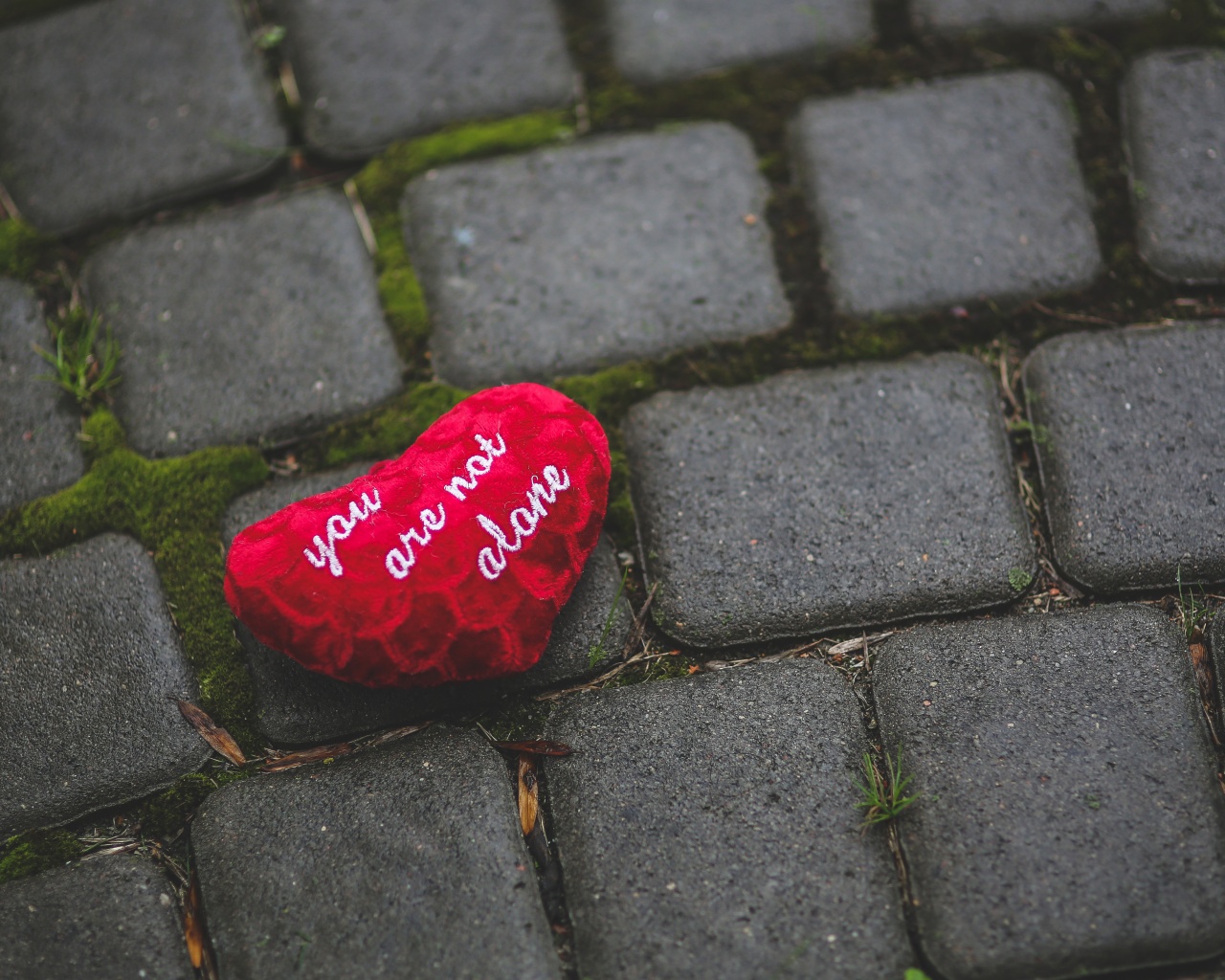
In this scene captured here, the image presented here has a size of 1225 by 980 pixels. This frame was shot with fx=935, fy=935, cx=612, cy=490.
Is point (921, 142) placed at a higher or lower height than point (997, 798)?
higher

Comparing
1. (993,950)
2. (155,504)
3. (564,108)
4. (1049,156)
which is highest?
(564,108)

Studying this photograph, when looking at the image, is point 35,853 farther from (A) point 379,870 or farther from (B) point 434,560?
(B) point 434,560

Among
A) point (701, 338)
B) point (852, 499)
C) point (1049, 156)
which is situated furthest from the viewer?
point (1049, 156)

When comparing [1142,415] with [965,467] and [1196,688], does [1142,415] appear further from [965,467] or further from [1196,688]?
[1196,688]

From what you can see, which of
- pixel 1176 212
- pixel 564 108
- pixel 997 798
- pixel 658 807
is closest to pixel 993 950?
pixel 997 798

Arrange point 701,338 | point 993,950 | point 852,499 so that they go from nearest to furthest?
point 993,950 < point 852,499 < point 701,338

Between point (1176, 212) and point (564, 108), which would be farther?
point (564, 108)

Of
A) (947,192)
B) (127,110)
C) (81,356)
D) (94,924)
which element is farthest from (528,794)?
(127,110)
